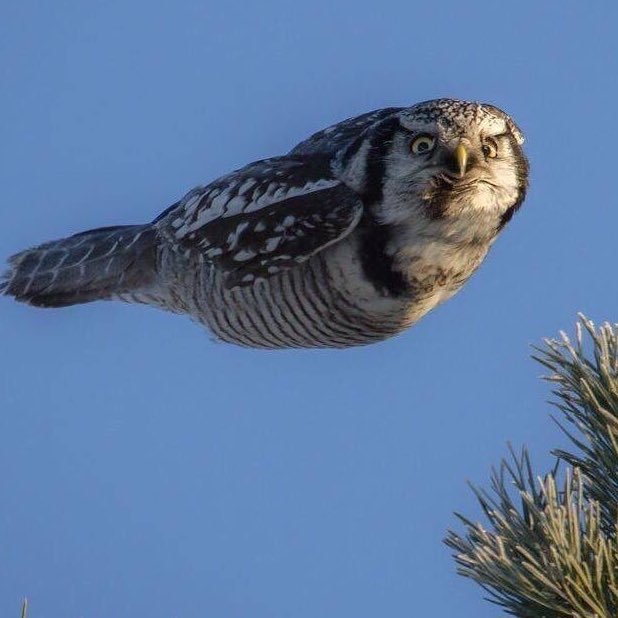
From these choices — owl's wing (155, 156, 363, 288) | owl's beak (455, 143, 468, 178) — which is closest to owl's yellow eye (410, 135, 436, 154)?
owl's beak (455, 143, 468, 178)

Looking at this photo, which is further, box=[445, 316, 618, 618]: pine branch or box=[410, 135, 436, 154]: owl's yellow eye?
box=[410, 135, 436, 154]: owl's yellow eye

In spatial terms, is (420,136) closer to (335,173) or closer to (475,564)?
(335,173)

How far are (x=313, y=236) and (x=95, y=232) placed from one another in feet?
5.76

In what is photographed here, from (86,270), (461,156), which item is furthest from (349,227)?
(86,270)

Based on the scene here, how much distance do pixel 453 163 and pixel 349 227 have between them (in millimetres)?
534

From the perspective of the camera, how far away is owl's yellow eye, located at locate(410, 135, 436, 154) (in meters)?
3.73

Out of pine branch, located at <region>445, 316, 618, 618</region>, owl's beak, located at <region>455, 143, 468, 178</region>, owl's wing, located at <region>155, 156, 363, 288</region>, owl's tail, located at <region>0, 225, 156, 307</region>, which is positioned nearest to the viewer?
pine branch, located at <region>445, 316, 618, 618</region>

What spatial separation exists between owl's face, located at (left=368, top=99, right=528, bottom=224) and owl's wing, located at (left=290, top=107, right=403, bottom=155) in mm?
413

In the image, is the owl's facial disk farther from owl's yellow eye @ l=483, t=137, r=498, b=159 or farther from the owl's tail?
the owl's tail

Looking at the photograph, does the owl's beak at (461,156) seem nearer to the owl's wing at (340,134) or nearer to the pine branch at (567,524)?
the owl's wing at (340,134)

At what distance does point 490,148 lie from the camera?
12.2 feet

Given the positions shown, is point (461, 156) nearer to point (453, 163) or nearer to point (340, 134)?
point (453, 163)

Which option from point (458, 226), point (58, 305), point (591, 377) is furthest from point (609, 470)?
point (58, 305)

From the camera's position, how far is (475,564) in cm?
189
